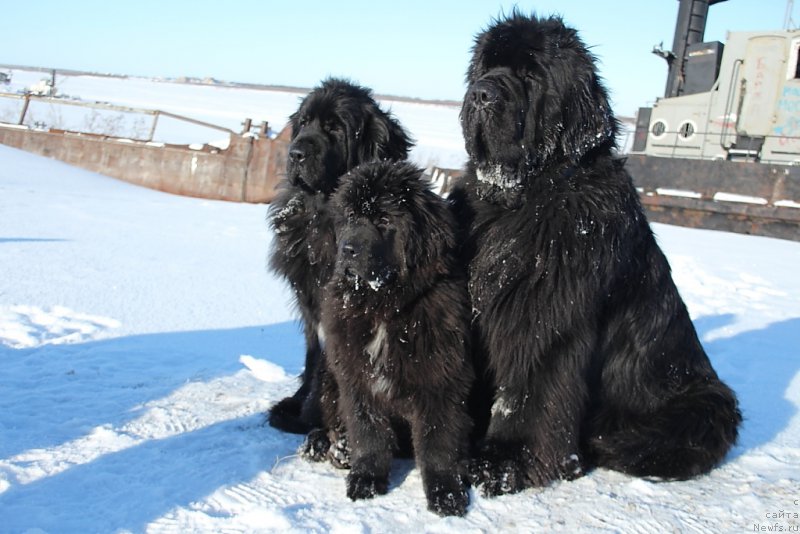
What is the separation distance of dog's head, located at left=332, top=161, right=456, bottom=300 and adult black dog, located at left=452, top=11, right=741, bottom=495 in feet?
0.72

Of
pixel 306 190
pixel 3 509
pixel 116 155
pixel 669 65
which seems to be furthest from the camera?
pixel 669 65

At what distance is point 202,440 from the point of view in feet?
9.90

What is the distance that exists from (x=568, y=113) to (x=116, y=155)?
13322mm

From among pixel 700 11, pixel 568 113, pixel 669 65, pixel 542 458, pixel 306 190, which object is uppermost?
pixel 700 11

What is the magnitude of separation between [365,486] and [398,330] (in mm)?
628

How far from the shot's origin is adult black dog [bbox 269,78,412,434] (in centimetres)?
329

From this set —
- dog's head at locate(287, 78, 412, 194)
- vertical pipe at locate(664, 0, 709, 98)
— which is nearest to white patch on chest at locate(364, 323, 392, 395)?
dog's head at locate(287, 78, 412, 194)

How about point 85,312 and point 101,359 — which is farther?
point 85,312

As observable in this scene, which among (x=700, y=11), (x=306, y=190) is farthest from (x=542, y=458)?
(x=700, y=11)

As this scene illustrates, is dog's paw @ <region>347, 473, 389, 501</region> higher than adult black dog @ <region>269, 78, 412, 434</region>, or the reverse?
adult black dog @ <region>269, 78, 412, 434</region>

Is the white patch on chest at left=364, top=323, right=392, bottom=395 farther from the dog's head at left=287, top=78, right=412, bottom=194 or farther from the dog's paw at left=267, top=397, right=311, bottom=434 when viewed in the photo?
the dog's head at left=287, top=78, right=412, bottom=194

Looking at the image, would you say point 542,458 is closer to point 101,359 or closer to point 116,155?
point 101,359

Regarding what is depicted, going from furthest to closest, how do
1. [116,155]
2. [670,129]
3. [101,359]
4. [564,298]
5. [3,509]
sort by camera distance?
[670,129], [116,155], [101,359], [564,298], [3,509]

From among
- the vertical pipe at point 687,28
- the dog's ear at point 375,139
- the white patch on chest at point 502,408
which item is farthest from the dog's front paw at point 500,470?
the vertical pipe at point 687,28
